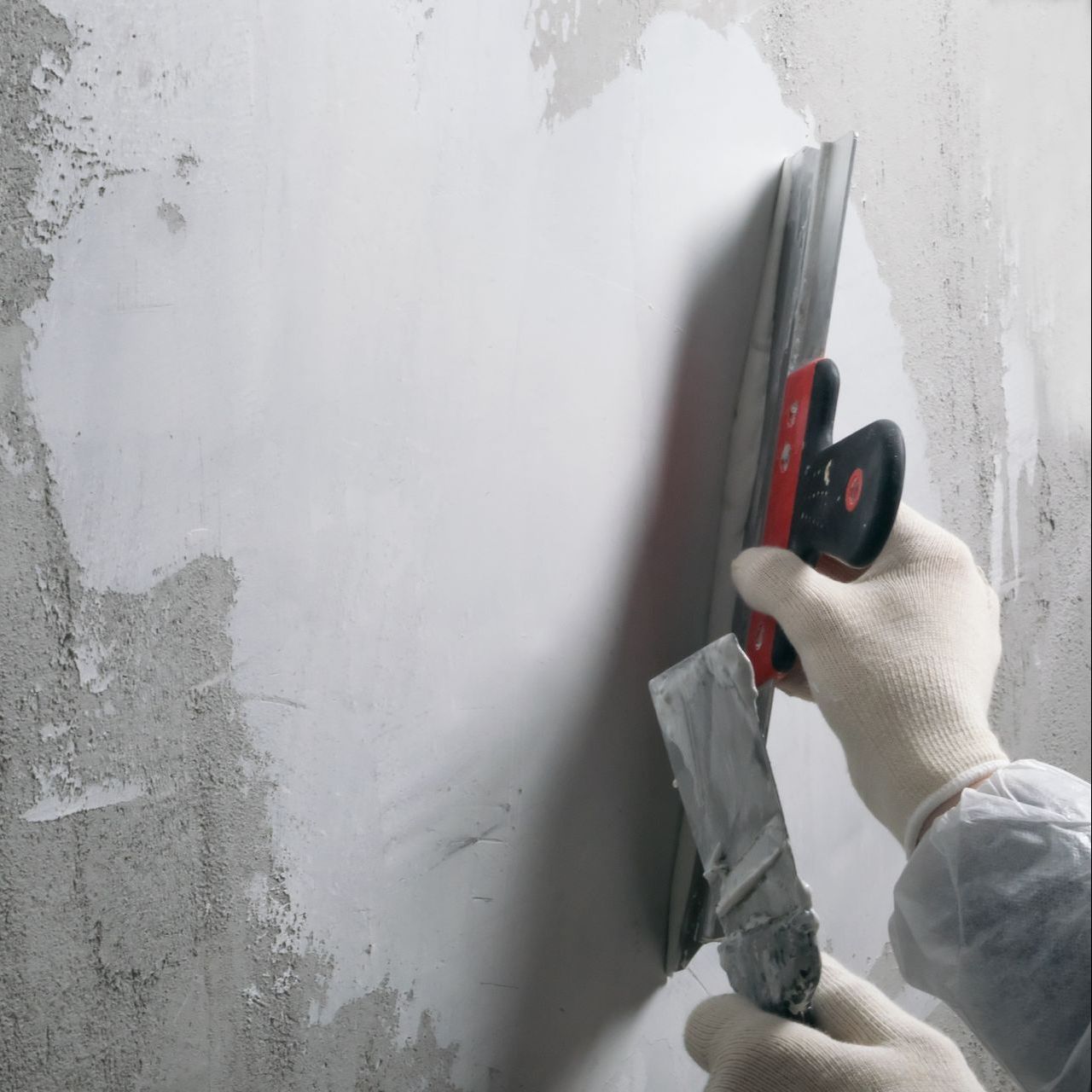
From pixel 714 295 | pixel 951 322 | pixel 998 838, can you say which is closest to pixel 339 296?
pixel 714 295

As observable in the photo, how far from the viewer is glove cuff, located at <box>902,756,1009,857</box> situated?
0.77 metres

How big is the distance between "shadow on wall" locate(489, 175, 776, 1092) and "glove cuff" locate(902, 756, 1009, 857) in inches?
13.1

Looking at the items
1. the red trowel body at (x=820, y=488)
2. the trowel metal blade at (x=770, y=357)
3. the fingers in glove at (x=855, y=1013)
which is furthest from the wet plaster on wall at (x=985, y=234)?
the fingers in glove at (x=855, y=1013)

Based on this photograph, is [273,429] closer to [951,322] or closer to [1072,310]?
[951,322]

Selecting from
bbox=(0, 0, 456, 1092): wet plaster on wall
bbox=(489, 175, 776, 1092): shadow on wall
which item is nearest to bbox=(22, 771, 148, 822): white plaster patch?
bbox=(0, 0, 456, 1092): wet plaster on wall

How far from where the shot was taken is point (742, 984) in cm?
91

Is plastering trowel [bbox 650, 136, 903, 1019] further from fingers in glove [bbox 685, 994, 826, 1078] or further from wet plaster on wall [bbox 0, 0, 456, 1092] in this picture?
wet plaster on wall [bbox 0, 0, 456, 1092]

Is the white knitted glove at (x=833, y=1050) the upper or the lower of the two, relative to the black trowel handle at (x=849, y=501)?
lower

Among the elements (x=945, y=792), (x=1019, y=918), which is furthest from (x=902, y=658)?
(x=1019, y=918)

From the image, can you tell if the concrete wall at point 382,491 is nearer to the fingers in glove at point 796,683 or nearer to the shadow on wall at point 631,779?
the shadow on wall at point 631,779

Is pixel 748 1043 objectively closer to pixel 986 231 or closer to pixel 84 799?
pixel 84 799

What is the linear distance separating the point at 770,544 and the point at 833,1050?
439mm

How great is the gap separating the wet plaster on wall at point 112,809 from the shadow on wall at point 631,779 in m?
0.24

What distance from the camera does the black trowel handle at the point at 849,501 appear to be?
2.52ft
